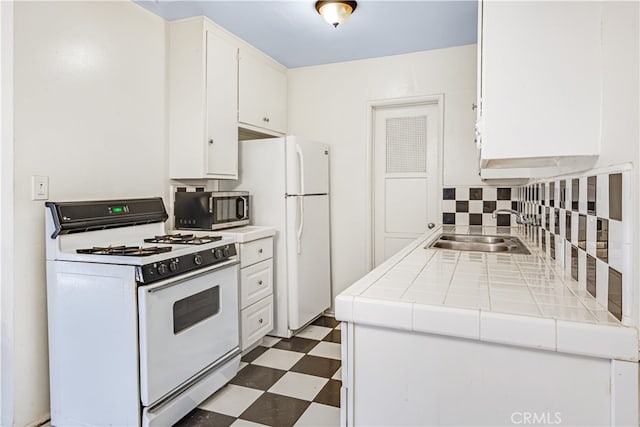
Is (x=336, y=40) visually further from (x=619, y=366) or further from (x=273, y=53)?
(x=619, y=366)

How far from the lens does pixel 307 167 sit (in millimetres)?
3166

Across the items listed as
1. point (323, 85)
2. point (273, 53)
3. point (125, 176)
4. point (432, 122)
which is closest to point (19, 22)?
point (125, 176)

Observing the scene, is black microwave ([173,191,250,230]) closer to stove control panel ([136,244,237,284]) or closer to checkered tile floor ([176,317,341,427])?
stove control panel ([136,244,237,284])

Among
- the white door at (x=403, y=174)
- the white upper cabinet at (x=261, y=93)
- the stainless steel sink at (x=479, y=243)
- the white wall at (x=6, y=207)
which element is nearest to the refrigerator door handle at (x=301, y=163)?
the white upper cabinet at (x=261, y=93)

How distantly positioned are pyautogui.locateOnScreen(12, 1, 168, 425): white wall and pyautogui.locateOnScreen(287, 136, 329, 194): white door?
94 centimetres

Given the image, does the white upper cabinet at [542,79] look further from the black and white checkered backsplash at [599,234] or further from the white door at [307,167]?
the white door at [307,167]

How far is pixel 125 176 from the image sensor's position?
7.93ft

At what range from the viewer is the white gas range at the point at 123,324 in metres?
1.70

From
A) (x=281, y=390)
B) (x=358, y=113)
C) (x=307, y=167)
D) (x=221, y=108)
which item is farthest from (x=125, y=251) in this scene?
(x=358, y=113)

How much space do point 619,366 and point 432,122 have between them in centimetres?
287

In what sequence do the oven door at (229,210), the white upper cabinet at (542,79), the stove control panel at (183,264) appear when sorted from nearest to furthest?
the white upper cabinet at (542,79) → the stove control panel at (183,264) → the oven door at (229,210)

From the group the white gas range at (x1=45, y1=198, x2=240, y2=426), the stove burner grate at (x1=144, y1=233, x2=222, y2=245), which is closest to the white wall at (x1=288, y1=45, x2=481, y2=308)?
the stove burner grate at (x1=144, y1=233, x2=222, y2=245)

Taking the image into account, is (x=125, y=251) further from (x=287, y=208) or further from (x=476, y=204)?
(x=476, y=204)

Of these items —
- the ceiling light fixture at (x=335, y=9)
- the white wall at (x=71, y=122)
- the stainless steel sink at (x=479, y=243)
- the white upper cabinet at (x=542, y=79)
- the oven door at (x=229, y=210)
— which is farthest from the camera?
the oven door at (x=229, y=210)
